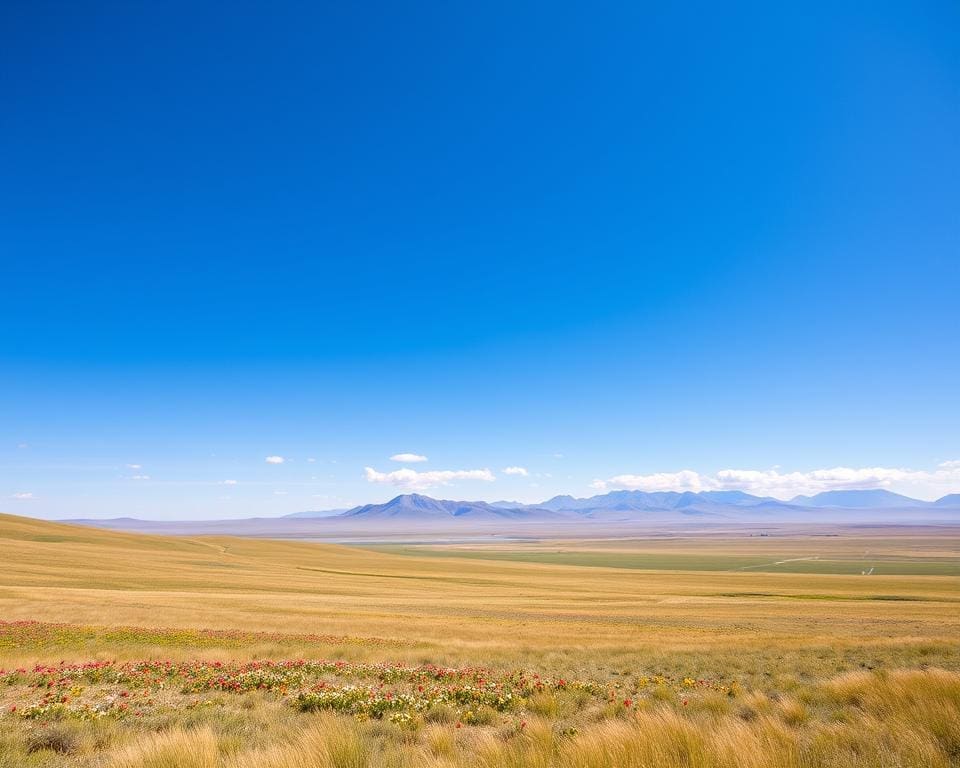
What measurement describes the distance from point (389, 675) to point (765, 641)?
71.1 feet

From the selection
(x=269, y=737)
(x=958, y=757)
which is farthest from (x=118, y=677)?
(x=958, y=757)

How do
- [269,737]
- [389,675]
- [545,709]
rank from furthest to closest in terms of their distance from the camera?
[389,675] → [545,709] → [269,737]

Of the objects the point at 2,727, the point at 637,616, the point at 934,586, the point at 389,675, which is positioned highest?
the point at 2,727

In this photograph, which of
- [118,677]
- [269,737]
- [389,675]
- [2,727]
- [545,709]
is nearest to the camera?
[269,737]

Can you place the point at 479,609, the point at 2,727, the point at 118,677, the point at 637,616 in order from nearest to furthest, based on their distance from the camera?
1. the point at 2,727
2. the point at 118,677
3. the point at 637,616
4. the point at 479,609

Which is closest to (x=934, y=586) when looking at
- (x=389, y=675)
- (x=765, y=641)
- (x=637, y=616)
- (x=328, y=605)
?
(x=637, y=616)

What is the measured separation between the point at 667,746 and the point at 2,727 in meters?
9.73

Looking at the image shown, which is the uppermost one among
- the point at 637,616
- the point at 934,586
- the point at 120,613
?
the point at 120,613

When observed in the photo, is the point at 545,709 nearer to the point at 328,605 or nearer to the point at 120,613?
the point at 120,613

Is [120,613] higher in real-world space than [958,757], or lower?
lower

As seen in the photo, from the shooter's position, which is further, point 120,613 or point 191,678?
point 120,613

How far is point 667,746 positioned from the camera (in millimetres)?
5965

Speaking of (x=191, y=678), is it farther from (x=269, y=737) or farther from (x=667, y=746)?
(x=667, y=746)

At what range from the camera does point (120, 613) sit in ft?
98.2
